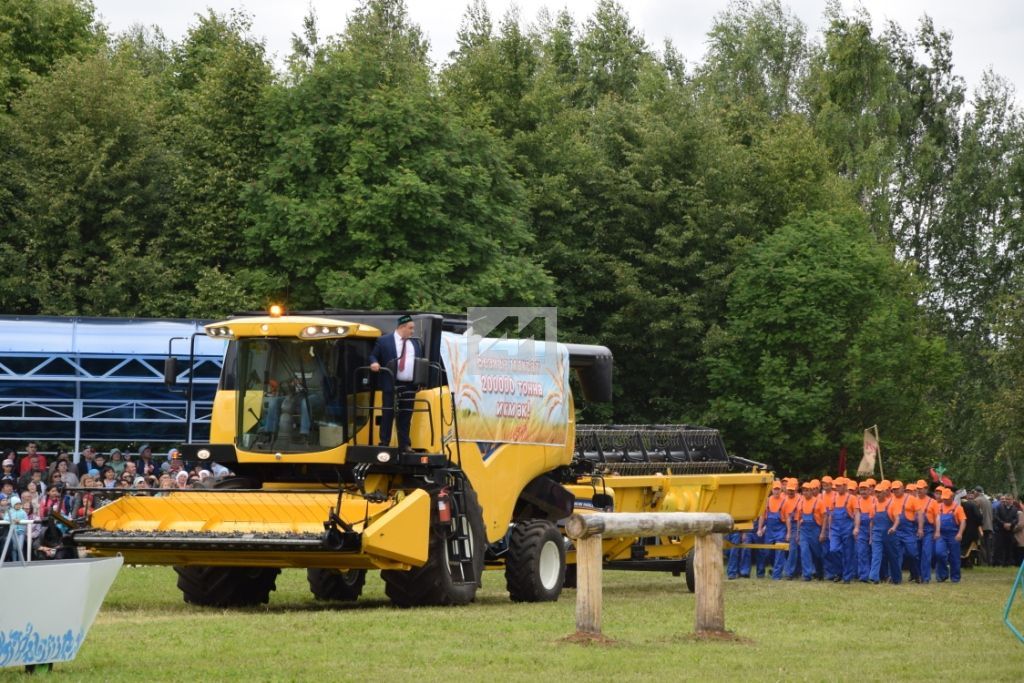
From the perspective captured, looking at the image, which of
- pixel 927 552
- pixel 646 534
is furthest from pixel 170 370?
pixel 927 552

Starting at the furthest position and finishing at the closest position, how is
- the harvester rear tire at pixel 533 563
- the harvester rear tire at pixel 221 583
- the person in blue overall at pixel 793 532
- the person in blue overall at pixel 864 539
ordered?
the person in blue overall at pixel 793 532, the person in blue overall at pixel 864 539, the harvester rear tire at pixel 533 563, the harvester rear tire at pixel 221 583

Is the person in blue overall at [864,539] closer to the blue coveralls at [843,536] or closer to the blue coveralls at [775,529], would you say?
the blue coveralls at [843,536]

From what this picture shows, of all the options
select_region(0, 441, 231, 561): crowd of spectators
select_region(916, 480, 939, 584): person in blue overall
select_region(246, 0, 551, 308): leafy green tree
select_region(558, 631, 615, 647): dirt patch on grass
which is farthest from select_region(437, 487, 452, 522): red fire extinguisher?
select_region(246, 0, 551, 308): leafy green tree

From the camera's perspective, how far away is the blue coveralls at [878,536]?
27.9 meters

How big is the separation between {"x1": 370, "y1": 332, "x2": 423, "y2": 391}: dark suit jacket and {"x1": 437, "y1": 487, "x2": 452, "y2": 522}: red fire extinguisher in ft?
4.23

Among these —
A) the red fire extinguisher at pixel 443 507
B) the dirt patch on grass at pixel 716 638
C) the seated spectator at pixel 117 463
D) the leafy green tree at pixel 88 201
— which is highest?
the leafy green tree at pixel 88 201

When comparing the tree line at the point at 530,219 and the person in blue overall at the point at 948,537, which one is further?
the tree line at the point at 530,219

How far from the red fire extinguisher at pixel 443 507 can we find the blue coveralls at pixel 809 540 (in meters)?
11.7

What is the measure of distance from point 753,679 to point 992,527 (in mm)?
23975

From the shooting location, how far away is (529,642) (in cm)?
1526

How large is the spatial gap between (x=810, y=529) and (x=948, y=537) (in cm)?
242

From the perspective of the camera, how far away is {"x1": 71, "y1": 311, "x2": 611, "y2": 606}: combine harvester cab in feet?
57.2

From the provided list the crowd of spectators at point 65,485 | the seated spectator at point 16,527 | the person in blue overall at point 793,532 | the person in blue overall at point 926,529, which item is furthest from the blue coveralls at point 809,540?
the seated spectator at point 16,527

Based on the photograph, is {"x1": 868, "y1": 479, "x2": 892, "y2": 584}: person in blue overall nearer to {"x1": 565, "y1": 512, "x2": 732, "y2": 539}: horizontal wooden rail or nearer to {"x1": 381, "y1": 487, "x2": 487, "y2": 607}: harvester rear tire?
{"x1": 381, "y1": 487, "x2": 487, "y2": 607}: harvester rear tire
